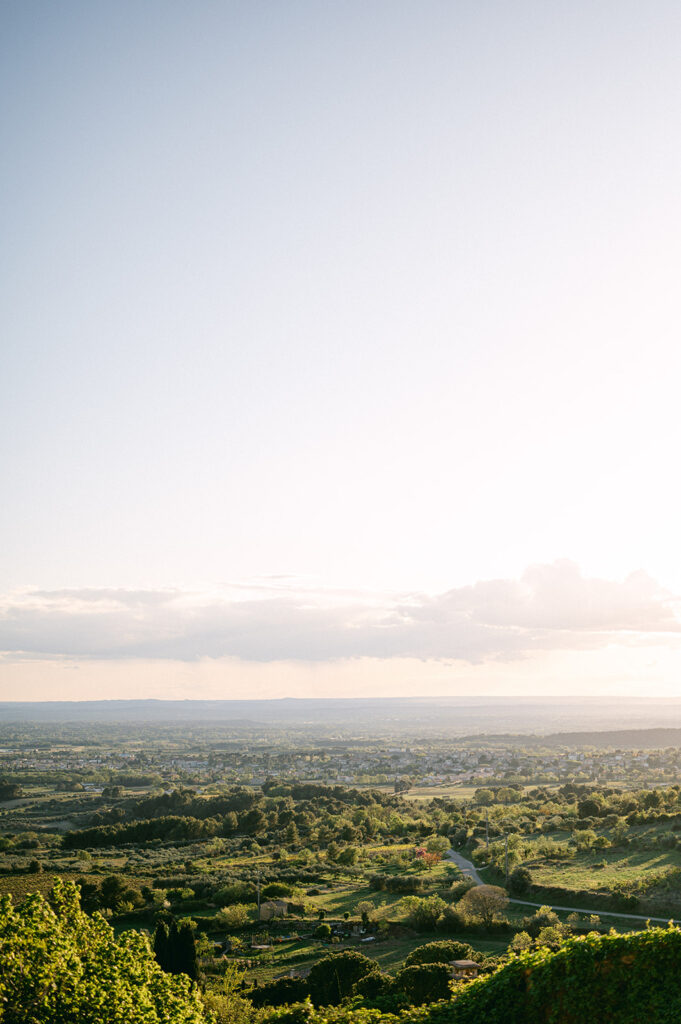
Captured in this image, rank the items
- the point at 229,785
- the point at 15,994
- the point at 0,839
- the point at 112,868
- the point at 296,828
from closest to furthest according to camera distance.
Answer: the point at 15,994
the point at 112,868
the point at 0,839
the point at 296,828
the point at 229,785

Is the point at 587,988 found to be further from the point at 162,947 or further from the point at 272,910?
the point at 272,910

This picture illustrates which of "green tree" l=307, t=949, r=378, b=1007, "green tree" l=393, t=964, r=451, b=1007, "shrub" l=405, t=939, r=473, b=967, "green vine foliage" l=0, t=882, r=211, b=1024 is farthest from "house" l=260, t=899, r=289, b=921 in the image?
"green vine foliage" l=0, t=882, r=211, b=1024

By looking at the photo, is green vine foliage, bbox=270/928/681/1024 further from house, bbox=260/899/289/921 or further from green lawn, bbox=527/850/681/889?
green lawn, bbox=527/850/681/889

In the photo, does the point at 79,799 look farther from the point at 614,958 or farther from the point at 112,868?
the point at 614,958

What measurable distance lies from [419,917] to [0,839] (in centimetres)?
5091

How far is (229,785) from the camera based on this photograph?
114562mm

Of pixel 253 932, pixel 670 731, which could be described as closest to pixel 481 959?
pixel 253 932

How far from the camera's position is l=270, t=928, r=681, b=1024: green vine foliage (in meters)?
9.99

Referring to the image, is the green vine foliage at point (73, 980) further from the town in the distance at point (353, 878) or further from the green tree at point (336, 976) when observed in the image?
the green tree at point (336, 976)

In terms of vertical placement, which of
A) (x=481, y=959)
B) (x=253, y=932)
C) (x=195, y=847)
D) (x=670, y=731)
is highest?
(x=481, y=959)

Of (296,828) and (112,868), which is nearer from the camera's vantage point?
(112,868)

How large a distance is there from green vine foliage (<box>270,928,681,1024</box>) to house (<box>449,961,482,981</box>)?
12465 millimetres

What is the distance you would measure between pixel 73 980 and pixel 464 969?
1709 cm

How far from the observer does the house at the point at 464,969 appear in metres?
21.6
